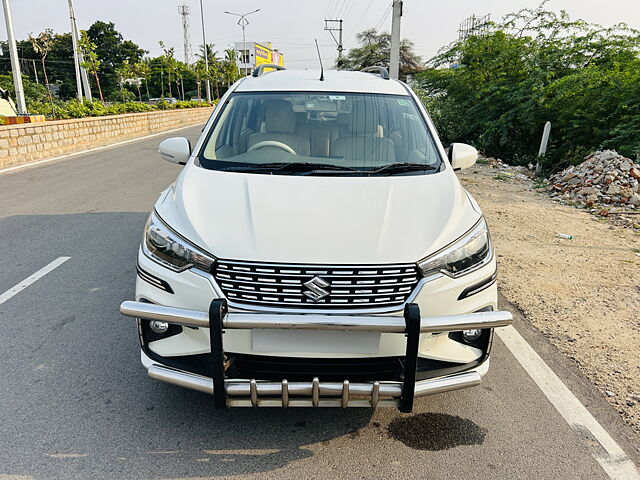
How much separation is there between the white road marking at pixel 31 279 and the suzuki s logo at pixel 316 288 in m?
3.14

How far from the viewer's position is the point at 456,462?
2414mm

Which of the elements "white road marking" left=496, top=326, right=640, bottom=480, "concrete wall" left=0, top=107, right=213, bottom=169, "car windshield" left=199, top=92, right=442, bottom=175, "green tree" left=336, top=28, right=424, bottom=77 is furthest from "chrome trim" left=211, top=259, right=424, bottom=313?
"green tree" left=336, top=28, right=424, bottom=77

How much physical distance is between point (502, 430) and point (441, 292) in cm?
94

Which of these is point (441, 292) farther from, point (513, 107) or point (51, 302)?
point (513, 107)

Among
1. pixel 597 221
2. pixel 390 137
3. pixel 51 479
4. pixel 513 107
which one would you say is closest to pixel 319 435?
pixel 51 479

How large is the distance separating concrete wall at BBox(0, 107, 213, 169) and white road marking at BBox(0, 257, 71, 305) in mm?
7944

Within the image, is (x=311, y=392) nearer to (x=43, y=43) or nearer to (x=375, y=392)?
(x=375, y=392)

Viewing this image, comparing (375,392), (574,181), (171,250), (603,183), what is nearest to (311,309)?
(375,392)

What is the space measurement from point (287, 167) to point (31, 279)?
9.65 ft

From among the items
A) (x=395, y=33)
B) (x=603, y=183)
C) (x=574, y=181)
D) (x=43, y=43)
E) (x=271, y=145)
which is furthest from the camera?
(x=43, y=43)

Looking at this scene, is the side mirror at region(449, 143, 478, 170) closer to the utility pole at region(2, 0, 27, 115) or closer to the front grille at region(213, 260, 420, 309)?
the front grille at region(213, 260, 420, 309)

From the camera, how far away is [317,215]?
256 centimetres

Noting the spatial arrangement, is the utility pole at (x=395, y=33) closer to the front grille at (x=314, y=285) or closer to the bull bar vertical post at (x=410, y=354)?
the front grille at (x=314, y=285)

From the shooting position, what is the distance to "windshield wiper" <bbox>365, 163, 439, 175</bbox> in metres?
3.17
